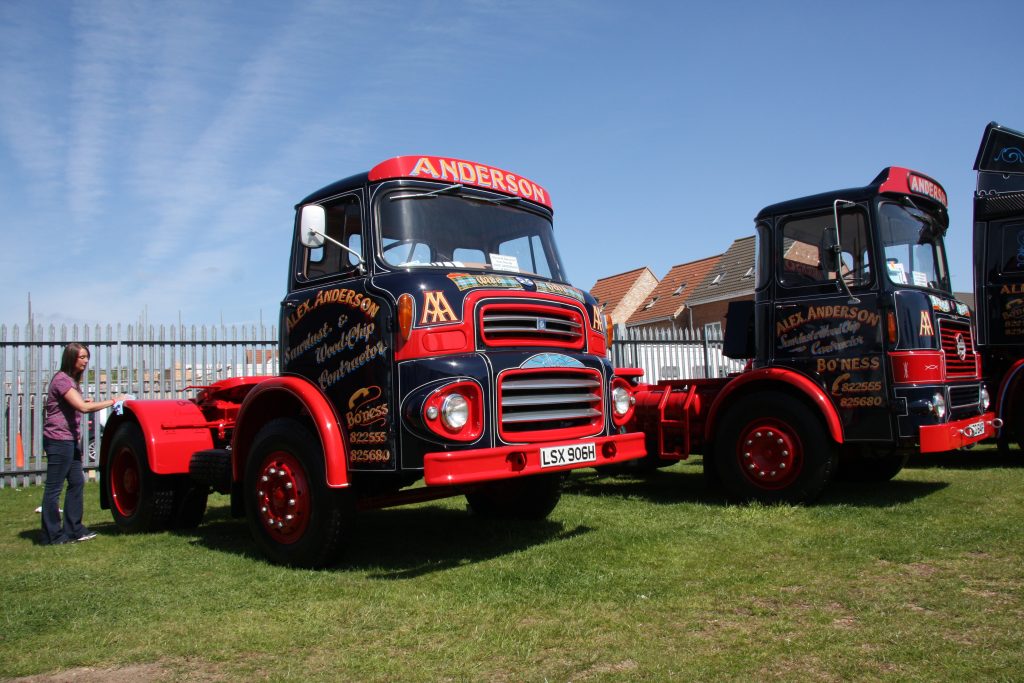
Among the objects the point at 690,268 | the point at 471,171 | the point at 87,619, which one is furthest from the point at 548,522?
the point at 690,268

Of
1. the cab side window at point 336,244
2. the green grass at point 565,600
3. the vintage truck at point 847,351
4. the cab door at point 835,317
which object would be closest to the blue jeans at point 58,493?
the green grass at point 565,600

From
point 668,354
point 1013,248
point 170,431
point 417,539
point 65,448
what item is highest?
point 1013,248

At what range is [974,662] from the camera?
11.7ft

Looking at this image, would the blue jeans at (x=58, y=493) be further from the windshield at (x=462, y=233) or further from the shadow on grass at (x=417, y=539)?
the windshield at (x=462, y=233)

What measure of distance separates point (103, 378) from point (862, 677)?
11.7m

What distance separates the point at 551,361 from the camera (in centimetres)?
576

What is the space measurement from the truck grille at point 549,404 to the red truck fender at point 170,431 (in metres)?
3.62

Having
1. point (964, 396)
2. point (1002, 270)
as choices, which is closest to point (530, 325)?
point (964, 396)

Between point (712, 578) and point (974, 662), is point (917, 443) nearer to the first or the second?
point (712, 578)

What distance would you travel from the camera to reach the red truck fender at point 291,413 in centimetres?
548

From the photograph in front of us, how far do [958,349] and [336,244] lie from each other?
19.1ft

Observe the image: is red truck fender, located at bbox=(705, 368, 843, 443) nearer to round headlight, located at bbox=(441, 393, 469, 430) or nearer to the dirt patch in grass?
round headlight, located at bbox=(441, 393, 469, 430)

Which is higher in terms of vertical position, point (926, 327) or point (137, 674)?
point (926, 327)

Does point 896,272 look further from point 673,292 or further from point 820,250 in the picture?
point 673,292
